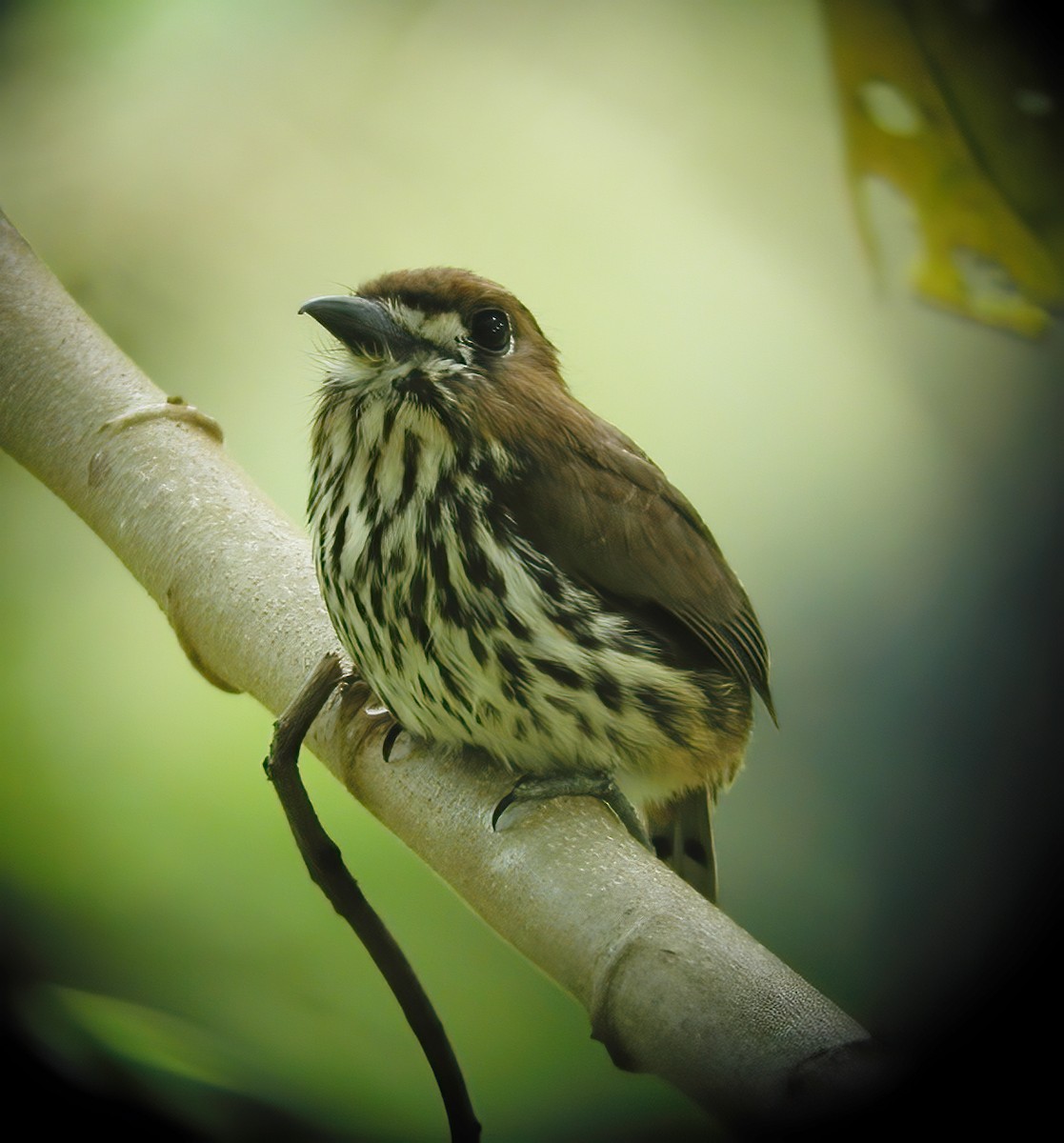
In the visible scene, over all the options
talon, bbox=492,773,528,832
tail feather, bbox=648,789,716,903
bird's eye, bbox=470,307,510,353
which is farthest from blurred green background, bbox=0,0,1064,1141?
talon, bbox=492,773,528,832

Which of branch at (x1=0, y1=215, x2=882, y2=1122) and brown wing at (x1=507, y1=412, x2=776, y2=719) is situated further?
brown wing at (x1=507, y1=412, x2=776, y2=719)

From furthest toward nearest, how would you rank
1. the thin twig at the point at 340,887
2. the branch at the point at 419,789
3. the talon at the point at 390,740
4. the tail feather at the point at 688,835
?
the tail feather at the point at 688,835, the talon at the point at 390,740, the thin twig at the point at 340,887, the branch at the point at 419,789

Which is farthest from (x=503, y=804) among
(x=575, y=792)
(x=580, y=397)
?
(x=580, y=397)

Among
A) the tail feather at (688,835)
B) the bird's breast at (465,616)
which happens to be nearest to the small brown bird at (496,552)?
the bird's breast at (465,616)

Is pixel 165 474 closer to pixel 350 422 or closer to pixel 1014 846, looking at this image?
pixel 350 422

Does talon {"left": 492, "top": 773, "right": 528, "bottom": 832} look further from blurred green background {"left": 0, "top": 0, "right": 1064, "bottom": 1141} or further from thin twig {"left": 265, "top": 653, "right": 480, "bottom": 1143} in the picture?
blurred green background {"left": 0, "top": 0, "right": 1064, "bottom": 1141}

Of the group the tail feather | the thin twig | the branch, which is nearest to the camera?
the branch

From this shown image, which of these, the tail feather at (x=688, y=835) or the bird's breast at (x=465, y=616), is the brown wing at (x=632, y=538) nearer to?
the bird's breast at (x=465, y=616)

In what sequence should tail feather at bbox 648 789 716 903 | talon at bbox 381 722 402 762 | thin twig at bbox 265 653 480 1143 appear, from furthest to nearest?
tail feather at bbox 648 789 716 903 < talon at bbox 381 722 402 762 < thin twig at bbox 265 653 480 1143
